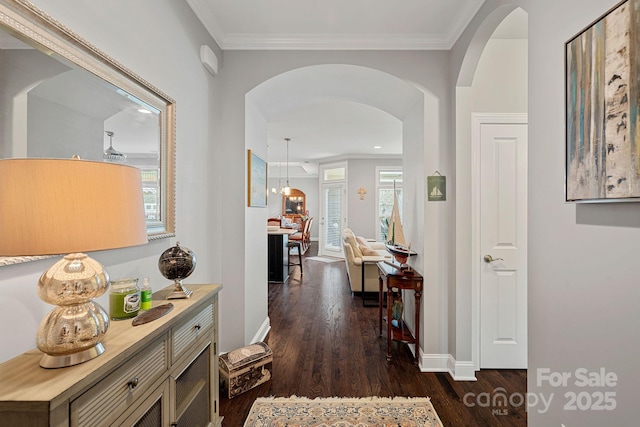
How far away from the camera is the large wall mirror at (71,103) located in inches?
34.5

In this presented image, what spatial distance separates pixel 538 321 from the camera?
135cm

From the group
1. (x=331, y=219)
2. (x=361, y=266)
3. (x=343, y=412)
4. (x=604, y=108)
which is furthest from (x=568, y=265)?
(x=331, y=219)

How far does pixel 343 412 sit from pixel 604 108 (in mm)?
2044

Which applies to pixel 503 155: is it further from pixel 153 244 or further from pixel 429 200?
pixel 153 244

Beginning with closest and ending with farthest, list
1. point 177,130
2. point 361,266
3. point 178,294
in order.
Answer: point 178,294 < point 177,130 < point 361,266

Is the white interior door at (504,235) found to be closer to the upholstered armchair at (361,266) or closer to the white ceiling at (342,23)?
the white ceiling at (342,23)

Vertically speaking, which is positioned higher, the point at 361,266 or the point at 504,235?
the point at 504,235

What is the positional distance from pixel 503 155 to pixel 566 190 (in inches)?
55.8

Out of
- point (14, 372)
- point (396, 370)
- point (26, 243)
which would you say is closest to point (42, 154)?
point (26, 243)

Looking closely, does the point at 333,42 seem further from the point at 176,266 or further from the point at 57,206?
the point at 57,206

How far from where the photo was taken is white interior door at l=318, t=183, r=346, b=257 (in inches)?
329

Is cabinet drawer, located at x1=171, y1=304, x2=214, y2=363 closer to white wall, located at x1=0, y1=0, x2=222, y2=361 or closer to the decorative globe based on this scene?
the decorative globe

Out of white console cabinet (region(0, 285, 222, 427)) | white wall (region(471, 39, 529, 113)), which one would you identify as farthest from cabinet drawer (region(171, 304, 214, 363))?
white wall (region(471, 39, 529, 113))

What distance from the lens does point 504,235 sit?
2.40 m
